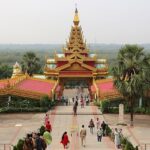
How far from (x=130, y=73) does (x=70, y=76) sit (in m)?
26.2

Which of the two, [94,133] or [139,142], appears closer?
[139,142]

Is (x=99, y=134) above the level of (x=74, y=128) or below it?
above

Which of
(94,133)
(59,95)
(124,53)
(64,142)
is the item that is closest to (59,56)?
(59,95)

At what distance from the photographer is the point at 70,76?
221ft

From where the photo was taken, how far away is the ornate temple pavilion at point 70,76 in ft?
180

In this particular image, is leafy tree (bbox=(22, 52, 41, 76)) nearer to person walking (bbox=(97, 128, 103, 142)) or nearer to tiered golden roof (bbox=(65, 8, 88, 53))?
tiered golden roof (bbox=(65, 8, 88, 53))

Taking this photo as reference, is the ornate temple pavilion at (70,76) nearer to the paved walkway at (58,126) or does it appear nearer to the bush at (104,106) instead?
the bush at (104,106)

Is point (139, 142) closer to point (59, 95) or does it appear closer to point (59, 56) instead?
point (59, 95)

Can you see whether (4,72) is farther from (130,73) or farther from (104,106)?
(130,73)

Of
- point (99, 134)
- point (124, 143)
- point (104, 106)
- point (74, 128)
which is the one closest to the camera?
point (124, 143)

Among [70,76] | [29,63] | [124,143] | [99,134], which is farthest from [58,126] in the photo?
[29,63]

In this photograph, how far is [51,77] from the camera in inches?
2736

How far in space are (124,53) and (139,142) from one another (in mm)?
11392

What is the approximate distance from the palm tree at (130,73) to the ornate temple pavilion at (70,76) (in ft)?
37.2
